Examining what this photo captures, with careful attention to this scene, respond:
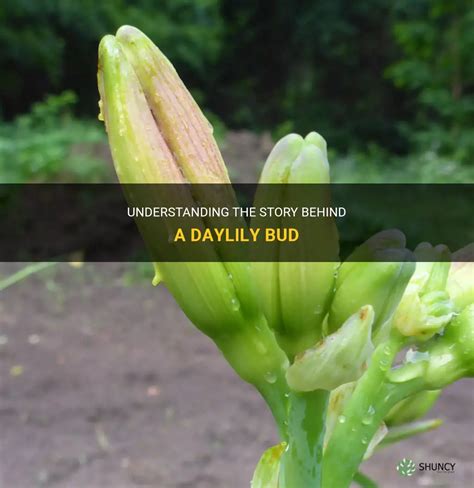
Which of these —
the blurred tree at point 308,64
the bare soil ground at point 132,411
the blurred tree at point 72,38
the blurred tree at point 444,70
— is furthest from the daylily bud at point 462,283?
the blurred tree at point 308,64

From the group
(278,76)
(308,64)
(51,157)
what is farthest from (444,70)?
(278,76)

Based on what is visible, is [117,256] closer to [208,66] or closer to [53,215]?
[53,215]

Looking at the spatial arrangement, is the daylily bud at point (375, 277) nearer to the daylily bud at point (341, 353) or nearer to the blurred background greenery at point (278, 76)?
the daylily bud at point (341, 353)

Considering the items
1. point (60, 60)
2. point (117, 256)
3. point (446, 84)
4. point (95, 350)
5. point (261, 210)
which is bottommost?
point (261, 210)

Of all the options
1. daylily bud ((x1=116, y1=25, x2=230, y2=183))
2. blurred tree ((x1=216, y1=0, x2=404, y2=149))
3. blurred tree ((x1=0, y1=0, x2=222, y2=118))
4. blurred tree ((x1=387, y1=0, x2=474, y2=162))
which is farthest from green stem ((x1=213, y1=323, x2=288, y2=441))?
blurred tree ((x1=216, y1=0, x2=404, y2=149))

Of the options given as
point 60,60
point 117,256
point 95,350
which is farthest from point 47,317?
point 60,60

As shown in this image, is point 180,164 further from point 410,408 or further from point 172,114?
point 410,408
